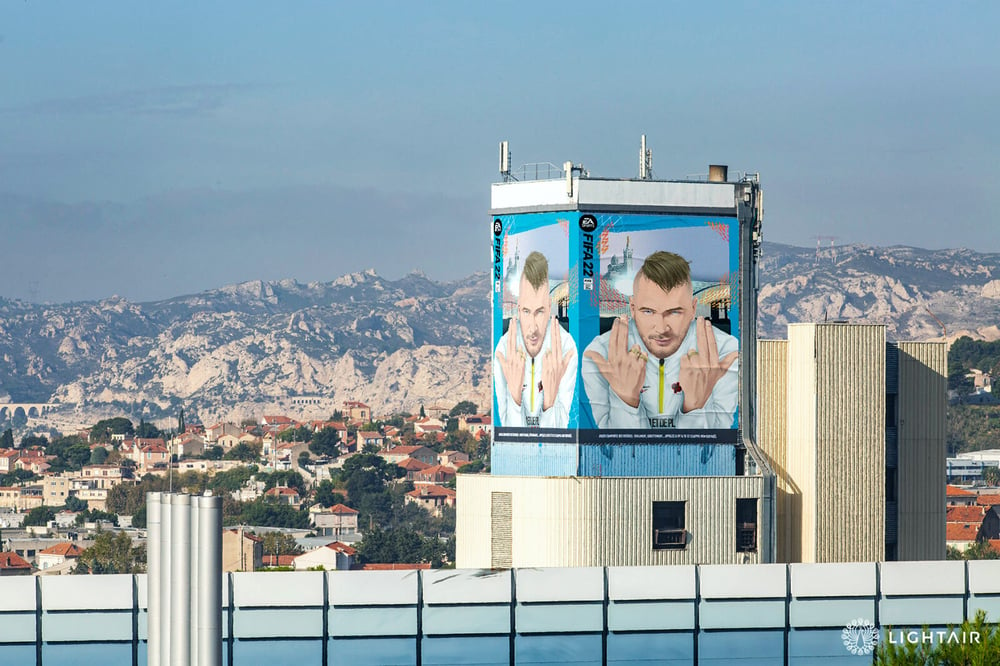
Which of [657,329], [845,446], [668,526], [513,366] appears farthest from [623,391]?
[845,446]

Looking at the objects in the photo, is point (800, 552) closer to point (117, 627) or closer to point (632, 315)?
point (632, 315)

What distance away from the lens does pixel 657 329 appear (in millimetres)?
68312

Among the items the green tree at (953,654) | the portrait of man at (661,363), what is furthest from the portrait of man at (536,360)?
the green tree at (953,654)

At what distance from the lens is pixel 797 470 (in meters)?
70.1

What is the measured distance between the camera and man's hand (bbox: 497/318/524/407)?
69.7m

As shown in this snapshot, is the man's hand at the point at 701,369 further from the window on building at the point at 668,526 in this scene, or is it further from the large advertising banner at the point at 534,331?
the large advertising banner at the point at 534,331

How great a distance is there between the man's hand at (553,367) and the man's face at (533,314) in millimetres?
429

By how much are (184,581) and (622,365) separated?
33.4m

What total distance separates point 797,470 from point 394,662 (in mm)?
20387

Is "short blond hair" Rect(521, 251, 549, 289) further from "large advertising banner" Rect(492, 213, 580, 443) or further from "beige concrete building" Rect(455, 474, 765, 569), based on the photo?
"beige concrete building" Rect(455, 474, 765, 569)

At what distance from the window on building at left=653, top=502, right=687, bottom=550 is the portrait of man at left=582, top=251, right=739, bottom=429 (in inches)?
122

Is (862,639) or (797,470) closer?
(862,639)

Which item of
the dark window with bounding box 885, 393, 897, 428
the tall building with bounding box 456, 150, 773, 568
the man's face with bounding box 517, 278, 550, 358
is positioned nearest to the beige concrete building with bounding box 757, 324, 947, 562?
the dark window with bounding box 885, 393, 897, 428

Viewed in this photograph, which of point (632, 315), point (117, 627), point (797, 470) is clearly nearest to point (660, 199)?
point (632, 315)
